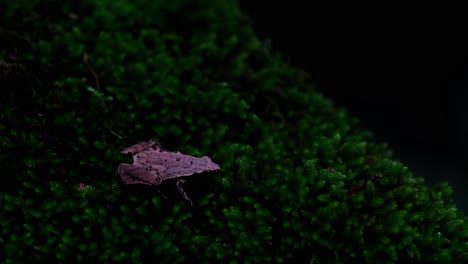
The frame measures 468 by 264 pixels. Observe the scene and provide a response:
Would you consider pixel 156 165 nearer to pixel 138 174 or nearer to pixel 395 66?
pixel 138 174

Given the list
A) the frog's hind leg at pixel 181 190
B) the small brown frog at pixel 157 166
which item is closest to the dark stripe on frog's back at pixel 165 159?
the small brown frog at pixel 157 166

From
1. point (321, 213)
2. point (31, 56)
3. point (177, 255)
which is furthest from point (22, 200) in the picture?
point (321, 213)

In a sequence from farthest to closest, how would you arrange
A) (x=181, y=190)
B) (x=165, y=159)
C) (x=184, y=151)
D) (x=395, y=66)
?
(x=395, y=66) → (x=184, y=151) → (x=165, y=159) → (x=181, y=190)

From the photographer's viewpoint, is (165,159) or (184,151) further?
(184,151)

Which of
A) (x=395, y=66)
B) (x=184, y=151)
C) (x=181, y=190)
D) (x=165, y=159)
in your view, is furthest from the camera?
(x=395, y=66)

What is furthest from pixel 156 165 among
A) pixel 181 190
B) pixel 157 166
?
pixel 181 190

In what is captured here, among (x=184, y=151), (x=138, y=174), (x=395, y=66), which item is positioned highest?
(x=395, y=66)
